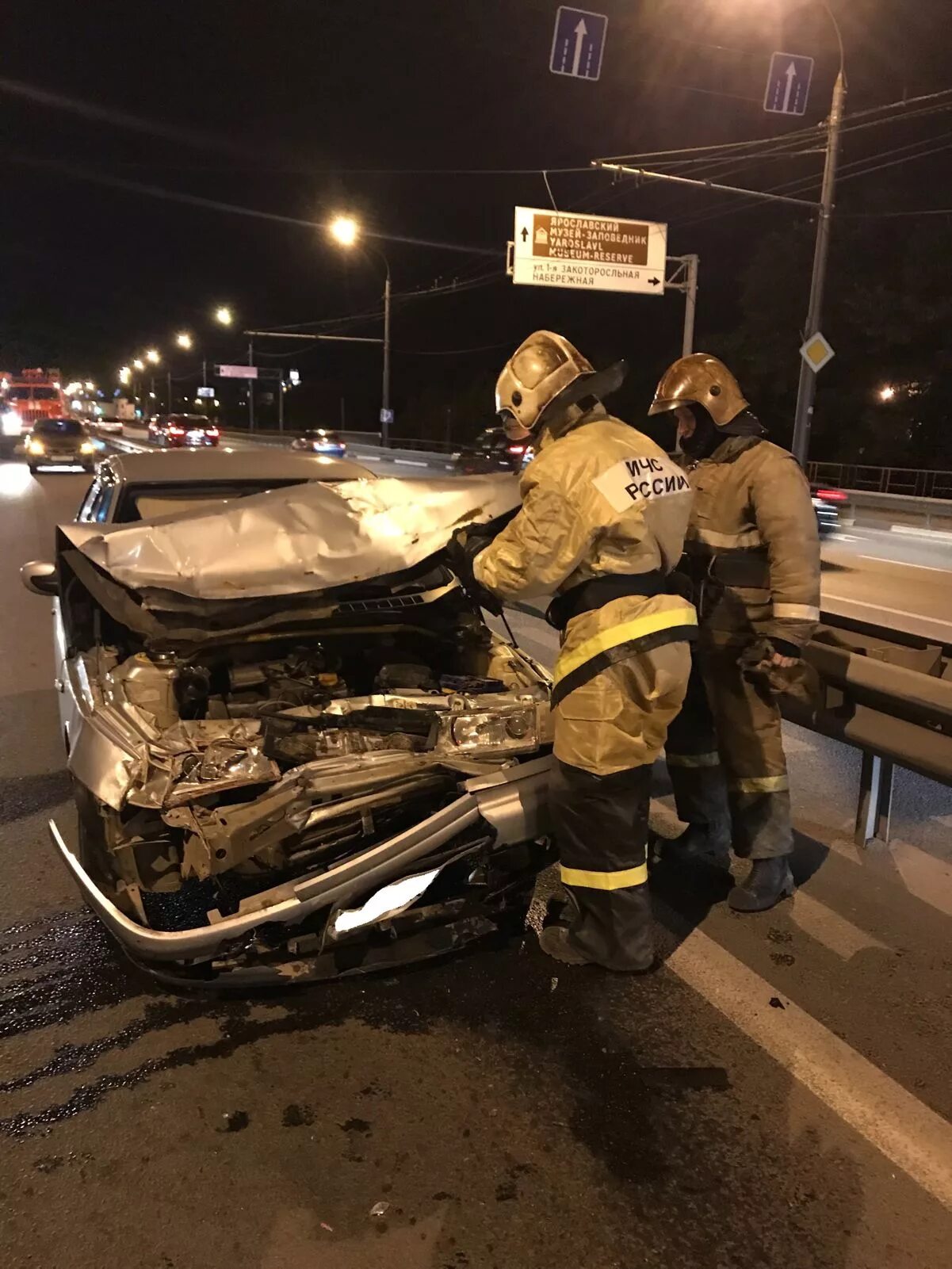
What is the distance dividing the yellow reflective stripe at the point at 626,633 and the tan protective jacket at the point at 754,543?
65 centimetres

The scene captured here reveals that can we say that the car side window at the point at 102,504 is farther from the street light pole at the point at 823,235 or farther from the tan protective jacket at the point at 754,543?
the street light pole at the point at 823,235

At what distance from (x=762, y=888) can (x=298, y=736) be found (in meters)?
1.89

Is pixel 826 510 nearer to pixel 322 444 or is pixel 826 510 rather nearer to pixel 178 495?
pixel 178 495

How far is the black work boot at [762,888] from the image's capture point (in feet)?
11.8

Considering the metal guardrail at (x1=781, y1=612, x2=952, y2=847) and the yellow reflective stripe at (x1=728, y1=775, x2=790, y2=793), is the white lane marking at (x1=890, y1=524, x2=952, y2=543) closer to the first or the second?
the metal guardrail at (x1=781, y1=612, x2=952, y2=847)

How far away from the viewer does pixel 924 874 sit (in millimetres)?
3889

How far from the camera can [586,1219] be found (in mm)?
2217

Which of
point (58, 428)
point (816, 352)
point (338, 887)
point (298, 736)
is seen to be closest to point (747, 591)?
point (298, 736)

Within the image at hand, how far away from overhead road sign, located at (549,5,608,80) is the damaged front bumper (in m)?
11.9

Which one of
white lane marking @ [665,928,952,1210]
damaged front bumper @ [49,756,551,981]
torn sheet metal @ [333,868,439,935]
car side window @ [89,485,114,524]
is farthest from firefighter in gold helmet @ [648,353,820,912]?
car side window @ [89,485,114,524]

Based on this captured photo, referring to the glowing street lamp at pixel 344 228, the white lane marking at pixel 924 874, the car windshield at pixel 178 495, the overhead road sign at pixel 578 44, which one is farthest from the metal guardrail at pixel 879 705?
the glowing street lamp at pixel 344 228

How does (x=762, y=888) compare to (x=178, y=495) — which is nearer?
(x=762, y=888)

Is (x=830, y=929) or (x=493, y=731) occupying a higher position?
(x=493, y=731)

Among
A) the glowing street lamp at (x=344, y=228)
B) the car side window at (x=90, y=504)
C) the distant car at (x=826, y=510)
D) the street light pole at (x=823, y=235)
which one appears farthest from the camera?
the glowing street lamp at (x=344, y=228)
